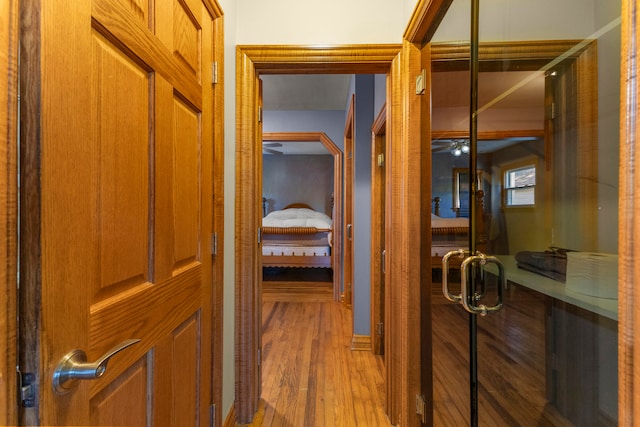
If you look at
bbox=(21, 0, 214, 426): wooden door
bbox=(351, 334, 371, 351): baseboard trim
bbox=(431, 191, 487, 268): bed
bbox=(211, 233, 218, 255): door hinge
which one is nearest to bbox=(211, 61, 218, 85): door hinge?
bbox=(21, 0, 214, 426): wooden door

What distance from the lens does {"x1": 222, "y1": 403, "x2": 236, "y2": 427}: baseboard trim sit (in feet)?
4.74

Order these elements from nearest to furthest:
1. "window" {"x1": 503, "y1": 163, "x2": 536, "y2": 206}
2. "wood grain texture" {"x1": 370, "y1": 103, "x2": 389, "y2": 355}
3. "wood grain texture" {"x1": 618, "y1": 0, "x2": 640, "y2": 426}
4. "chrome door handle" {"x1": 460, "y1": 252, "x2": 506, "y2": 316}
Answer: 1. "wood grain texture" {"x1": 618, "y1": 0, "x2": 640, "y2": 426}
2. "chrome door handle" {"x1": 460, "y1": 252, "x2": 506, "y2": 316}
3. "window" {"x1": 503, "y1": 163, "x2": 536, "y2": 206}
4. "wood grain texture" {"x1": 370, "y1": 103, "x2": 389, "y2": 355}

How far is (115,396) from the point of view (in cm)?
68

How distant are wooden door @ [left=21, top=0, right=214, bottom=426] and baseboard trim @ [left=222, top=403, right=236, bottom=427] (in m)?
0.34

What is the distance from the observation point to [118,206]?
0.69 metres

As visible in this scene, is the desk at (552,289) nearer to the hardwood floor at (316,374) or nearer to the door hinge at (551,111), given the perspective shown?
the door hinge at (551,111)

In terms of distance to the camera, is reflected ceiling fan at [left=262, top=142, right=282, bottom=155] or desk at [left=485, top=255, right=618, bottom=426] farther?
reflected ceiling fan at [left=262, top=142, right=282, bottom=155]

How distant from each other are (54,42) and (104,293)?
1.66 ft

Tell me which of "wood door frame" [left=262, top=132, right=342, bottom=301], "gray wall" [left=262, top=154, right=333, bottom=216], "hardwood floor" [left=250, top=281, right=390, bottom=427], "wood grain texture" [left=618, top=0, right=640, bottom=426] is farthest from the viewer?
"gray wall" [left=262, top=154, right=333, bottom=216]

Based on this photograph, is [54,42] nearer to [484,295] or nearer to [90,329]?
[90,329]

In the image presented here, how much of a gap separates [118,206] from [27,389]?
1.28ft

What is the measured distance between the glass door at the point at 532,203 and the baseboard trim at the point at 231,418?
1.14 metres

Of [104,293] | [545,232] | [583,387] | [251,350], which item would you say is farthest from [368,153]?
[104,293]

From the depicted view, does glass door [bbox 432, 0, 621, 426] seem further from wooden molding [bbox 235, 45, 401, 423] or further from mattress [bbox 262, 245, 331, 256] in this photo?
mattress [bbox 262, 245, 331, 256]
